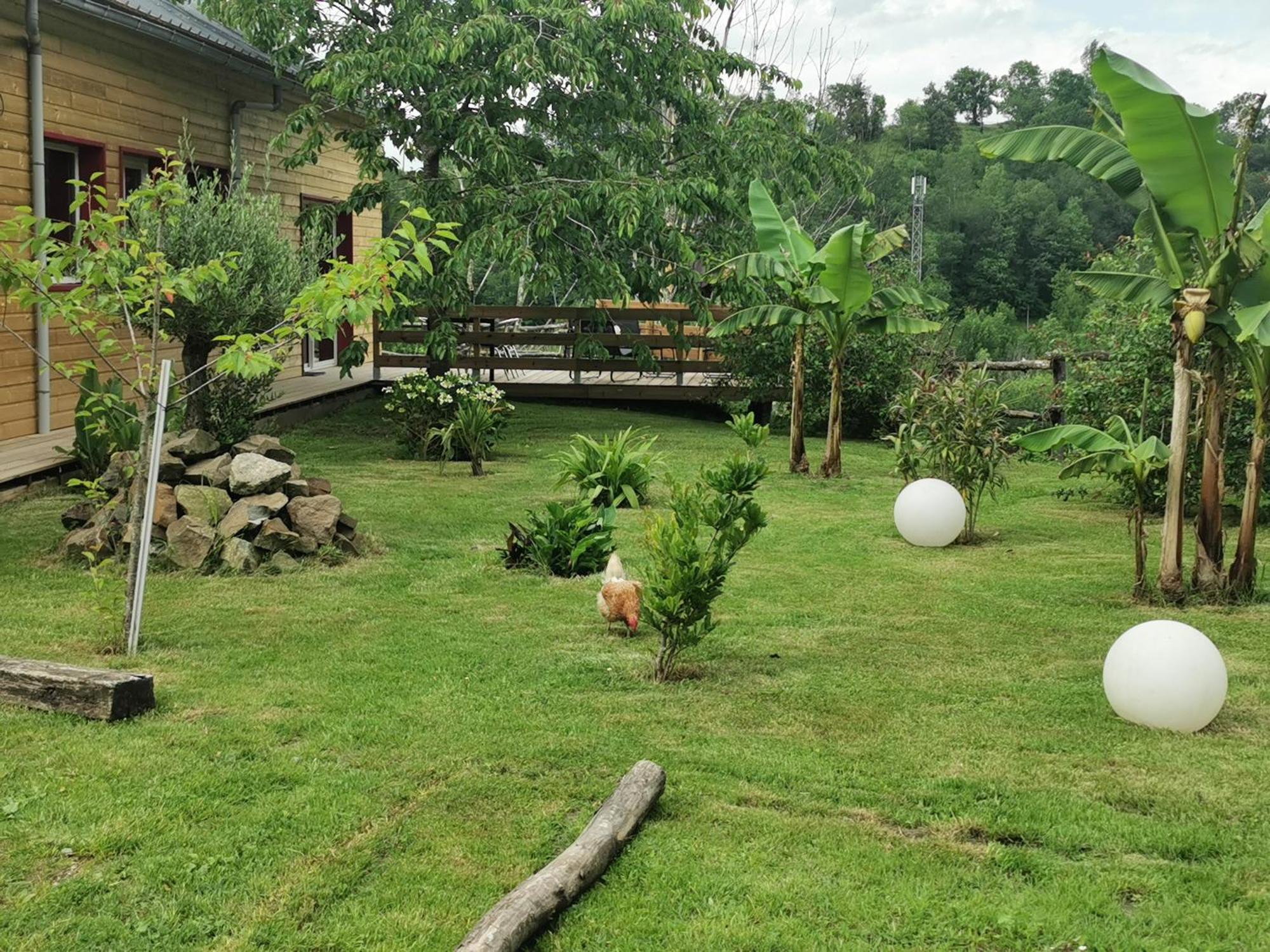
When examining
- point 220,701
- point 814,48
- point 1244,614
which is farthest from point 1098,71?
point 814,48

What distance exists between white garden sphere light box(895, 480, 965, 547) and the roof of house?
29.4 feet

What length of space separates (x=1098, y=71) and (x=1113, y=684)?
368 centimetres

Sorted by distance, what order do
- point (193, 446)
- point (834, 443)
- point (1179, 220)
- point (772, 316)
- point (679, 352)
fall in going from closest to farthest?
point (1179, 220), point (193, 446), point (772, 316), point (834, 443), point (679, 352)

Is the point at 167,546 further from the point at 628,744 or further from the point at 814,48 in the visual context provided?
the point at 814,48

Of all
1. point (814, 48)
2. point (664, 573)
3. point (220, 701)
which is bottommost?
point (220, 701)

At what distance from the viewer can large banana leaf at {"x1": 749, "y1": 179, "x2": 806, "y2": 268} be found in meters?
13.5

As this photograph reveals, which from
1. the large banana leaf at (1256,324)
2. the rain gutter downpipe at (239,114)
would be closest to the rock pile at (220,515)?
the large banana leaf at (1256,324)

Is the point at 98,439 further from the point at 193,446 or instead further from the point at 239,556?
the point at 239,556

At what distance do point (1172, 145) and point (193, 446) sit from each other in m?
7.09

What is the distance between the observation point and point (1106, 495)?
12625 mm

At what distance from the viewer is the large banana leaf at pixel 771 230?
1352 centimetres

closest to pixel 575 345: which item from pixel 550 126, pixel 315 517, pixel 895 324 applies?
pixel 550 126

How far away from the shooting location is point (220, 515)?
28.2ft

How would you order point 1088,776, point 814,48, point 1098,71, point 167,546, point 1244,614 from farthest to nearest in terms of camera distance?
1. point 814,48
2. point 167,546
3. point 1244,614
4. point 1098,71
5. point 1088,776
